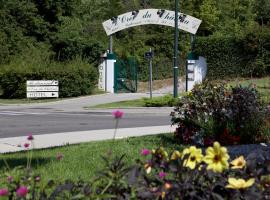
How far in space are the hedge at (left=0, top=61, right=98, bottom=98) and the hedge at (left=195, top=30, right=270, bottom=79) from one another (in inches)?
336

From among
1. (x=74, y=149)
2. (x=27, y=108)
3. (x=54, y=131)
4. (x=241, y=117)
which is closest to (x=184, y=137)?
(x=241, y=117)

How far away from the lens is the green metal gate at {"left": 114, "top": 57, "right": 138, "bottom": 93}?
35.3 metres

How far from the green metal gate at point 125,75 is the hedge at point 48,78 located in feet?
10.3

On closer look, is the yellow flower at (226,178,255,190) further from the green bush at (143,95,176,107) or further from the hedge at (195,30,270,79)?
the hedge at (195,30,270,79)

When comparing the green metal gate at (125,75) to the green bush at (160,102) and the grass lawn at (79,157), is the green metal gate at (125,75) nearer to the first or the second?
the green bush at (160,102)

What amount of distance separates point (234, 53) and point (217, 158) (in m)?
34.2

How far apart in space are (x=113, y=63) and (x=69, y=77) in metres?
3.76

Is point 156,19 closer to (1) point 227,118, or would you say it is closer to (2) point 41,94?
(2) point 41,94

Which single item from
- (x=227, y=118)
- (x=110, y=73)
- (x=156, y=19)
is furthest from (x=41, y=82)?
(x=227, y=118)

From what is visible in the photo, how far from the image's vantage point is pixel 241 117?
956cm

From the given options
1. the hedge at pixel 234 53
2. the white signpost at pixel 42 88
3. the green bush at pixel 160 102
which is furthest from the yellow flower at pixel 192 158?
the hedge at pixel 234 53

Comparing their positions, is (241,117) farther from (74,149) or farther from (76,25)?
(76,25)

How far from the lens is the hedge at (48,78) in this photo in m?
32.0

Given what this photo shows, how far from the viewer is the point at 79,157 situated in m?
8.66
